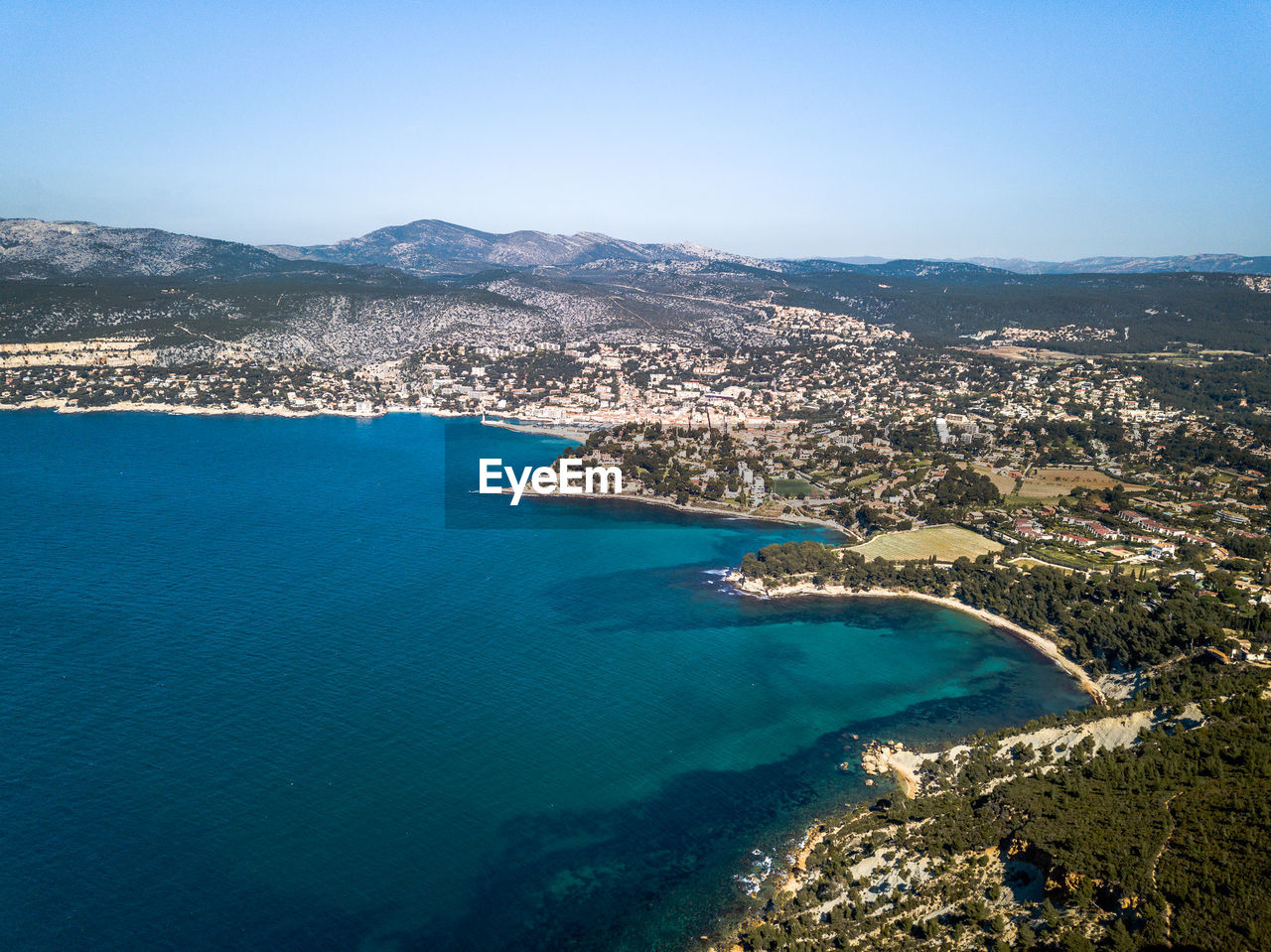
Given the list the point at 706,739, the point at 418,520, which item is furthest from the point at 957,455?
the point at 706,739

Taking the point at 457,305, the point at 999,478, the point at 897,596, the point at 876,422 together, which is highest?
the point at 457,305

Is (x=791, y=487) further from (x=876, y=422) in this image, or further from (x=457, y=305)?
(x=457, y=305)

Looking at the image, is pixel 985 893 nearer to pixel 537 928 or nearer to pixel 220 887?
pixel 537 928

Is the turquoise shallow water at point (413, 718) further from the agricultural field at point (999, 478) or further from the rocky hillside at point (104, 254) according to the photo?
the rocky hillside at point (104, 254)

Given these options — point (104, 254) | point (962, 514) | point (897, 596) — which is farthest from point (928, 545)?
point (104, 254)

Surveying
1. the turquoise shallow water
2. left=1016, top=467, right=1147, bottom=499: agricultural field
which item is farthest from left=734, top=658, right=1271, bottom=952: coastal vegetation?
left=1016, top=467, right=1147, bottom=499: agricultural field

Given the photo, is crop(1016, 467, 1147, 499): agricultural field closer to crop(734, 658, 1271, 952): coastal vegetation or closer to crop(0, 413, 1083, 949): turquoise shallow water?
crop(0, 413, 1083, 949): turquoise shallow water

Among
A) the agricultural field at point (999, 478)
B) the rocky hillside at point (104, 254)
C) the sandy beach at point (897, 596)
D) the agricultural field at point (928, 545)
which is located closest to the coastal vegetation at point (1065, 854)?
the sandy beach at point (897, 596)
